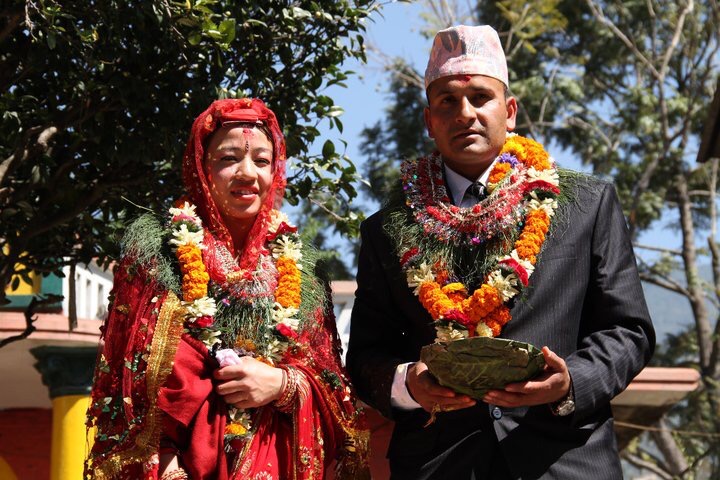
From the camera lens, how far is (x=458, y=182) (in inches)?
146

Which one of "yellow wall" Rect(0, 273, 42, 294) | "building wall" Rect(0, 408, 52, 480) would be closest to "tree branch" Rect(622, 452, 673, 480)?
"building wall" Rect(0, 408, 52, 480)

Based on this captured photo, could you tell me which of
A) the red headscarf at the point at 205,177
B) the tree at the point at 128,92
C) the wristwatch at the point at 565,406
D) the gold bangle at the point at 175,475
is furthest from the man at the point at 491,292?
the tree at the point at 128,92

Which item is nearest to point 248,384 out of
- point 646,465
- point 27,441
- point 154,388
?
point 154,388

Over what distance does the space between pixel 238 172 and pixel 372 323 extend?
0.72m

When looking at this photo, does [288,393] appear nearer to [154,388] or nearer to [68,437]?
[154,388]

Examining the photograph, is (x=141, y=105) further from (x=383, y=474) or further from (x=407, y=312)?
(x=383, y=474)

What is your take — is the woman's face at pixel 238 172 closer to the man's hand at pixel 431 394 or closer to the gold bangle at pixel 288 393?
the gold bangle at pixel 288 393

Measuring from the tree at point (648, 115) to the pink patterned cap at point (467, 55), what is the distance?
12.4 metres

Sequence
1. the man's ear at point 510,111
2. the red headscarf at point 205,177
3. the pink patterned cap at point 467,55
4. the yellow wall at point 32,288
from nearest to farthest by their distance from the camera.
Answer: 1. the pink patterned cap at point 467,55
2. the man's ear at point 510,111
3. the red headscarf at point 205,177
4. the yellow wall at point 32,288

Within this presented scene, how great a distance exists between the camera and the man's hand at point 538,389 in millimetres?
3047

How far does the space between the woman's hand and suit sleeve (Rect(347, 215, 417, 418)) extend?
0.29m

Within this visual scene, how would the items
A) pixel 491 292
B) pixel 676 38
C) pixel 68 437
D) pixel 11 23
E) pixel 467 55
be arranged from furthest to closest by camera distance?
Answer: pixel 676 38
pixel 68 437
pixel 11 23
pixel 467 55
pixel 491 292

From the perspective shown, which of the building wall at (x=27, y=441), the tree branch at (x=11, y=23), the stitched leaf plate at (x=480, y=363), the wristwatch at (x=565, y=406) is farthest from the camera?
the building wall at (x=27, y=441)

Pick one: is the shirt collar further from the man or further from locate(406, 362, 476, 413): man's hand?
locate(406, 362, 476, 413): man's hand
